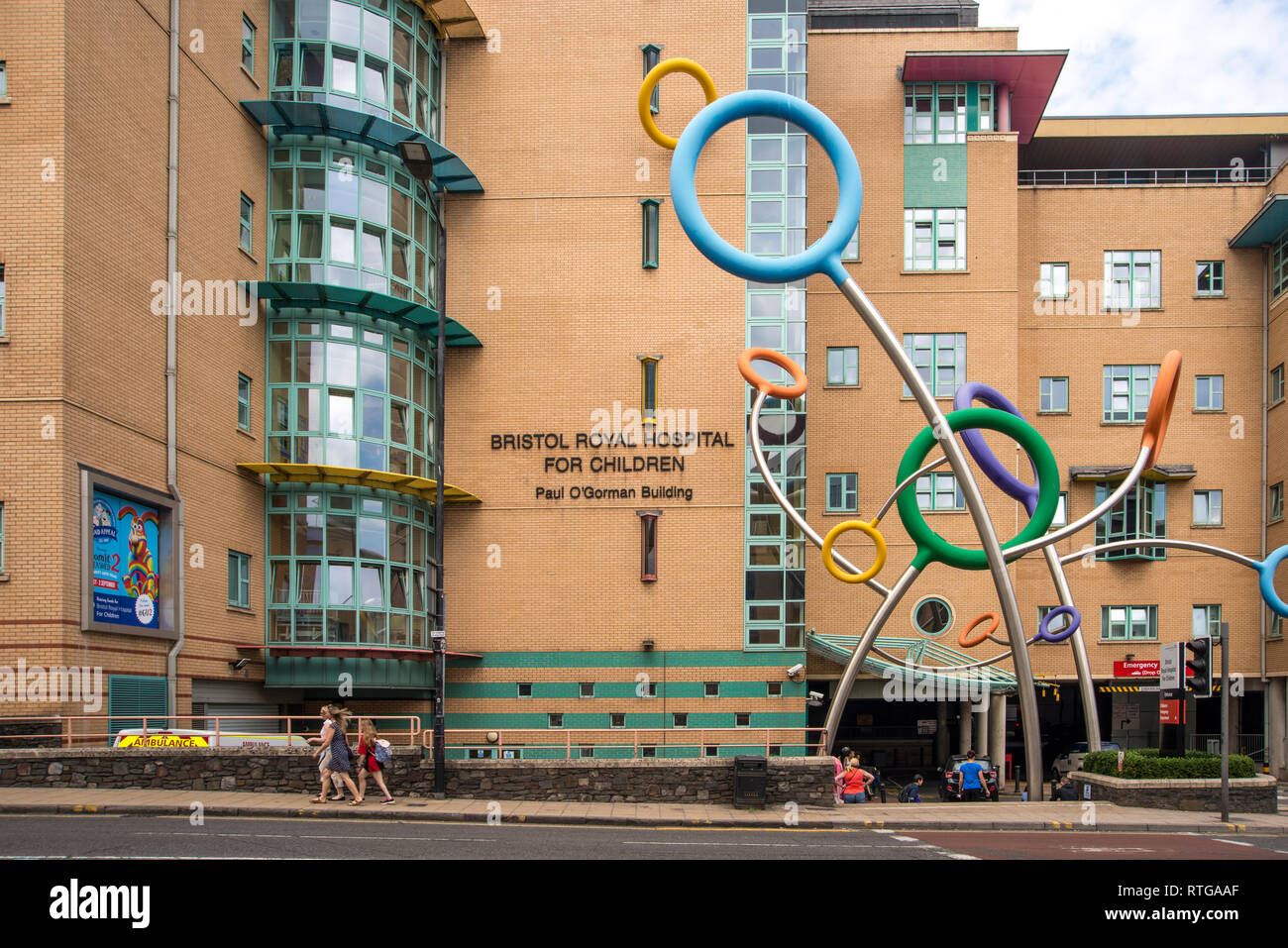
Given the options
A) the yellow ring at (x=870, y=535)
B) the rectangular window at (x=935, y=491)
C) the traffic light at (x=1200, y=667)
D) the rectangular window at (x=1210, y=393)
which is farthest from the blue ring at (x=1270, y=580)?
the rectangular window at (x=1210, y=393)

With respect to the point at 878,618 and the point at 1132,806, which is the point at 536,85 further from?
the point at 1132,806

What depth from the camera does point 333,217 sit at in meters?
28.9

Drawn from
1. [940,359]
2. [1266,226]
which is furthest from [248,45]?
[1266,226]

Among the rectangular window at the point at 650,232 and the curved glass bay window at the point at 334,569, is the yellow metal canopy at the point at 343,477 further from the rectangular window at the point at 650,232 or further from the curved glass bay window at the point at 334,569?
the rectangular window at the point at 650,232

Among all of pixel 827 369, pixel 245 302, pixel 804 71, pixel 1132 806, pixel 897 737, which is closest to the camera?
pixel 1132 806

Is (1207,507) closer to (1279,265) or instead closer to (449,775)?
(1279,265)

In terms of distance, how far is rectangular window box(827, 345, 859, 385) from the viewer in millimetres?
37250

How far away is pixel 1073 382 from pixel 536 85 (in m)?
20.5

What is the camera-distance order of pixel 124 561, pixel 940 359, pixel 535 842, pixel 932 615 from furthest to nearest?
pixel 940 359
pixel 932 615
pixel 124 561
pixel 535 842

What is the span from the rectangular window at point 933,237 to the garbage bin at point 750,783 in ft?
72.7

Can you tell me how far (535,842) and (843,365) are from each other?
83.5ft

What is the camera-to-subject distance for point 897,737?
1661 inches

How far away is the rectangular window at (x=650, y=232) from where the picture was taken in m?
32.6
